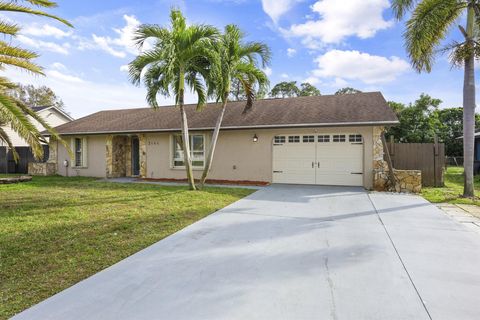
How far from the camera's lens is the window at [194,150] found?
13.6 metres

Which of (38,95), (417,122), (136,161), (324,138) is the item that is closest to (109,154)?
(136,161)

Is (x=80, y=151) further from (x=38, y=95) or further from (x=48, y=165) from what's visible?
(x=38, y=95)

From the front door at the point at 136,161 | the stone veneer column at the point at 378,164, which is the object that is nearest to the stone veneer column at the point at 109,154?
the front door at the point at 136,161

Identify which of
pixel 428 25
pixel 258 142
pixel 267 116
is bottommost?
pixel 258 142

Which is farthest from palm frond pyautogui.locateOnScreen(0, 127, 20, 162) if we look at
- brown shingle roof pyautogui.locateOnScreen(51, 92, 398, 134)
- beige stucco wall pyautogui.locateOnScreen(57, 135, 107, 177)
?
beige stucco wall pyautogui.locateOnScreen(57, 135, 107, 177)

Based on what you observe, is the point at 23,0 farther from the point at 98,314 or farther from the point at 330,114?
the point at 330,114

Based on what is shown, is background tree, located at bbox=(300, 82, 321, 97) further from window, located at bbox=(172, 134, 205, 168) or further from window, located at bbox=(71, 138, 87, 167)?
window, located at bbox=(71, 138, 87, 167)

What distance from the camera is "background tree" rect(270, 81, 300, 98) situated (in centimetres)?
3631

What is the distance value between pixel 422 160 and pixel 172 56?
10.7 meters

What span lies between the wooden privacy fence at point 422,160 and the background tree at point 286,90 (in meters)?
25.7

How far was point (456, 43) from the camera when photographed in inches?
358

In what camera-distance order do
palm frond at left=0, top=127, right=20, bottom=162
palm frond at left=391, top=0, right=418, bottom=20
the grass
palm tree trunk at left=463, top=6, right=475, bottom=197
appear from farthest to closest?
1. palm frond at left=391, top=0, right=418, bottom=20
2. palm tree trunk at left=463, top=6, right=475, bottom=197
3. palm frond at left=0, top=127, right=20, bottom=162
4. the grass

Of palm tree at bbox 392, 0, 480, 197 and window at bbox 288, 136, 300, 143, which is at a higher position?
palm tree at bbox 392, 0, 480, 197

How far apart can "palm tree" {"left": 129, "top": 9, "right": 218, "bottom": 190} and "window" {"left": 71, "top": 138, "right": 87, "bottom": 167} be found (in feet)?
26.0
